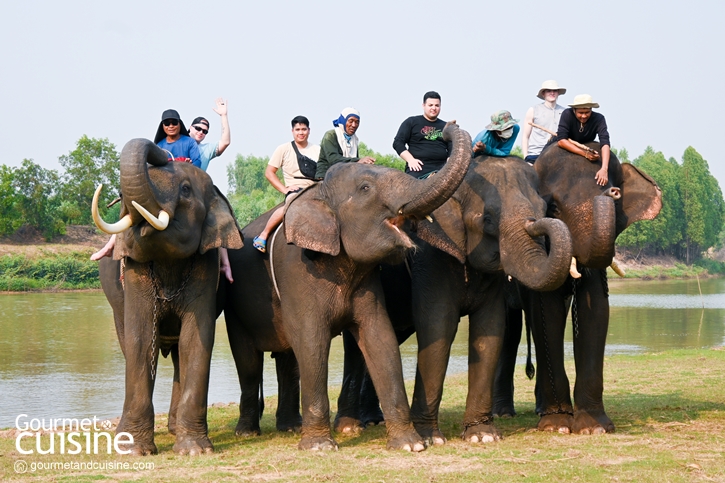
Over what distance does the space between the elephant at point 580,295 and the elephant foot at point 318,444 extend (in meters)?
2.41

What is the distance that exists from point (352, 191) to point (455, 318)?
163cm

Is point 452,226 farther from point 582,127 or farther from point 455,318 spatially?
point 582,127

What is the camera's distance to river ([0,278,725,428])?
15.6 m

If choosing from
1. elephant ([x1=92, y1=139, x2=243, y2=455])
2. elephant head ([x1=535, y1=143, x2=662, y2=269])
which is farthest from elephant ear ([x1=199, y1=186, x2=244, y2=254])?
elephant head ([x1=535, y1=143, x2=662, y2=269])

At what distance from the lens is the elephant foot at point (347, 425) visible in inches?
412

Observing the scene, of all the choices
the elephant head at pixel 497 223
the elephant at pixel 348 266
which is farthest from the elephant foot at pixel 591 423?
the elephant at pixel 348 266

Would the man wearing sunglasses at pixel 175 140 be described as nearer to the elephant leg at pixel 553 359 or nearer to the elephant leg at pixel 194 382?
the elephant leg at pixel 194 382

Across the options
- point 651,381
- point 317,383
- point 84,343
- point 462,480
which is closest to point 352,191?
point 317,383

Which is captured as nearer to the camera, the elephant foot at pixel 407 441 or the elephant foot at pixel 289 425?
the elephant foot at pixel 407 441

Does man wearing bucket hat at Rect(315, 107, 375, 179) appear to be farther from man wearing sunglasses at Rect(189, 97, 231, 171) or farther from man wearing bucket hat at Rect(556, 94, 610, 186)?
man wearing bucket hat at Rect(556, 94, 610, 186)

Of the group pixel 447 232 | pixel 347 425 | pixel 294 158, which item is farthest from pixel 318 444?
pixel 294 158

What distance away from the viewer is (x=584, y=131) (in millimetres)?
10016

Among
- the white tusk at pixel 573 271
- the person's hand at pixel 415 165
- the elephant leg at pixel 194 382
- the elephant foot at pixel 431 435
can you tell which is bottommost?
the elephant foot at pixel 431 435

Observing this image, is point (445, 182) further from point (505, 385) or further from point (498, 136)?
point (505, 385)
